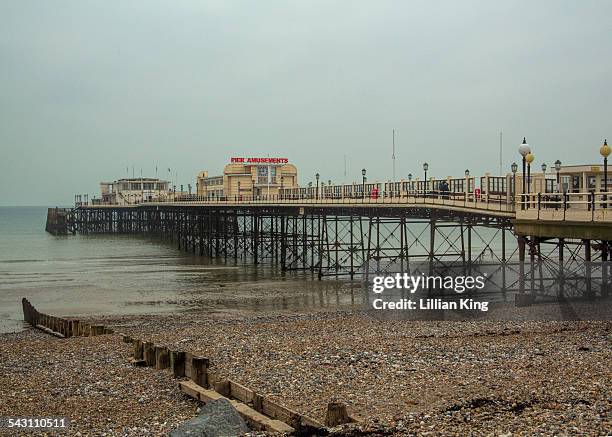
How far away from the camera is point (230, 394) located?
36.8 ft

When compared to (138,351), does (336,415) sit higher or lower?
higher

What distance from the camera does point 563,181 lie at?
22.8m

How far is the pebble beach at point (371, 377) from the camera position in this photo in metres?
9.70

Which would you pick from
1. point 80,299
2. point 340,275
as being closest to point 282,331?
point 80,299

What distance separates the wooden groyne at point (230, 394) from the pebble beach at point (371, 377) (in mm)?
215

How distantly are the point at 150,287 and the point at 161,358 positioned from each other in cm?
2282

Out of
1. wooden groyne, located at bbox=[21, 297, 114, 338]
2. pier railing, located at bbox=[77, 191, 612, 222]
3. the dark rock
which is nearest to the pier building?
pier railing, located at bbox=[77, 191, 612, 222]

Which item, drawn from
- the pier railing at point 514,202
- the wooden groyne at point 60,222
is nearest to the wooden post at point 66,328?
the pier railing at point 514,202

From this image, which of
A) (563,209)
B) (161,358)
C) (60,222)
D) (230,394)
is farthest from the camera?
(60,222)

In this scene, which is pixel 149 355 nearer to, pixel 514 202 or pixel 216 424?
pixel 216 424

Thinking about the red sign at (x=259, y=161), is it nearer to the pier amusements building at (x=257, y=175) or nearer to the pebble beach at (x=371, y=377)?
the pier amusements building at (x=257, y=175)

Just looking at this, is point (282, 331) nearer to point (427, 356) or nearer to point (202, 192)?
point (427, 356)

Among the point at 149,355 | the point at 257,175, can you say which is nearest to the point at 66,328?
the point at 149,355

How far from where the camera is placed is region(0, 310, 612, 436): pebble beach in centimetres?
970
